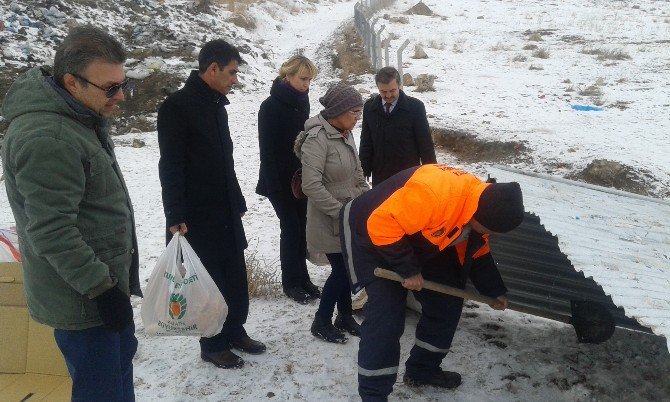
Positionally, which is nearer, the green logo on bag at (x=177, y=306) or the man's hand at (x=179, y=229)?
the green logo on bag at (x=177, y=306)

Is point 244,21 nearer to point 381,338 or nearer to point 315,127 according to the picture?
point 315,127

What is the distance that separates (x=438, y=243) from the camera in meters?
2.42

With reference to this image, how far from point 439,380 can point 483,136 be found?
227 inches

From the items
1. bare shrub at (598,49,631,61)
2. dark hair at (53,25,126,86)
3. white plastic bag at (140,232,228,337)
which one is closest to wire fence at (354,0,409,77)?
bare shrub at (598,49,631,61)

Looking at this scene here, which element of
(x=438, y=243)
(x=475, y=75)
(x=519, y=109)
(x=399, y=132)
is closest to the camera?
(x=438, y=243)

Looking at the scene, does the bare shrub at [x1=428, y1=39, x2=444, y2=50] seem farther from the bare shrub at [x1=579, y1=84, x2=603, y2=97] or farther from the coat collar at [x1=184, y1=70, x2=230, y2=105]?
the coat collar at [x1=184, y1=70, x2=230, y2=105]

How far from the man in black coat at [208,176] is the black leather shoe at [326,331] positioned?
21.8 inches

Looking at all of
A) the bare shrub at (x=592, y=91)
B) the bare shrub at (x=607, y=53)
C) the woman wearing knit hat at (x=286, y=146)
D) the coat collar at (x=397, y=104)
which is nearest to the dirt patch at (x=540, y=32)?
the bare shrub at (x=607, y=53)

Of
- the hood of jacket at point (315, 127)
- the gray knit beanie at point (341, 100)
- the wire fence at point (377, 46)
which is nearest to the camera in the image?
the gray knit beanie at point (341, 100)

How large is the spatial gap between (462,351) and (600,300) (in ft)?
3.01

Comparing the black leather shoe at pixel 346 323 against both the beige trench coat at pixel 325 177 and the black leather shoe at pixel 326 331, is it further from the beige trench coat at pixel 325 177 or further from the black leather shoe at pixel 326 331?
the beige trench coat at pixel 325 177

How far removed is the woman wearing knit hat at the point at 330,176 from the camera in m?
3.16

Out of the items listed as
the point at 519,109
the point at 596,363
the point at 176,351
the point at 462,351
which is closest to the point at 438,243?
the point at 462,351

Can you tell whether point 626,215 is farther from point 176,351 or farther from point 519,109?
point 519,109
